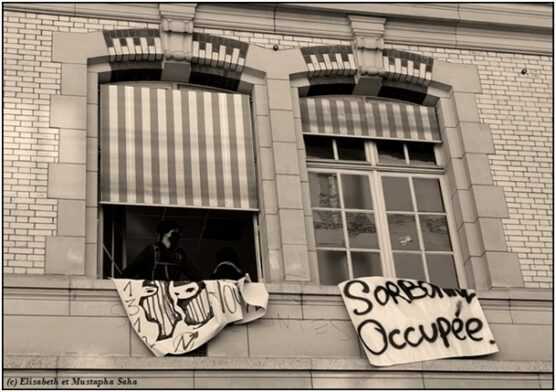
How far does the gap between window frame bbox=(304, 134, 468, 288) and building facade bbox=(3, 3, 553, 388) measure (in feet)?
0.09

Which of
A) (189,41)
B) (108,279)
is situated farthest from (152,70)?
(108,279)

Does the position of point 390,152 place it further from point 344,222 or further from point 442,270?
point 442,270

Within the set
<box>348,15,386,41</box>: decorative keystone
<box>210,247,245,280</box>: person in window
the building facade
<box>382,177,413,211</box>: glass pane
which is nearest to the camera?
the building facade

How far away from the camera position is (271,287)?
12039 millimetres

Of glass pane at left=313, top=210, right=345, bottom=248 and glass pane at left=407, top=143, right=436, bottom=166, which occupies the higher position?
glass pane at left=407, top=143, right=436, bottom=166

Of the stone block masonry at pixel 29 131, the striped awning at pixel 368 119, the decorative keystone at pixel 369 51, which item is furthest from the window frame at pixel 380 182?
the stone block masonry at pixel 29 131

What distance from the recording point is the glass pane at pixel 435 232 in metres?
13.6

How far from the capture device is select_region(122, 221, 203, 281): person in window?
1257 centimetres

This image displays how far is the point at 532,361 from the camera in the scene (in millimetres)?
12219

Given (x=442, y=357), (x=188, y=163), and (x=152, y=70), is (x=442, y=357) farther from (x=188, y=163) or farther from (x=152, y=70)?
(x=152, y=70)

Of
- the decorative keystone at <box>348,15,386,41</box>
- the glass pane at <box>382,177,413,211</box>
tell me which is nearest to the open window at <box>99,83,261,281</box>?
the glass pane at <box>382,177,413,211</box>

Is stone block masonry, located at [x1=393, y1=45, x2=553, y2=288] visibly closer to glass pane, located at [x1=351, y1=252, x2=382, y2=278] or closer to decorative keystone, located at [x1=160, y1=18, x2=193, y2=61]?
glass pane, located at [x1=351, y1=252, x2=382, y2=278]

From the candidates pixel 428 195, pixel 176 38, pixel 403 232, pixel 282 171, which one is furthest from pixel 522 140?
pixel 176 38

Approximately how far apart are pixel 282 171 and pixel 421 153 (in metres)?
2.35
